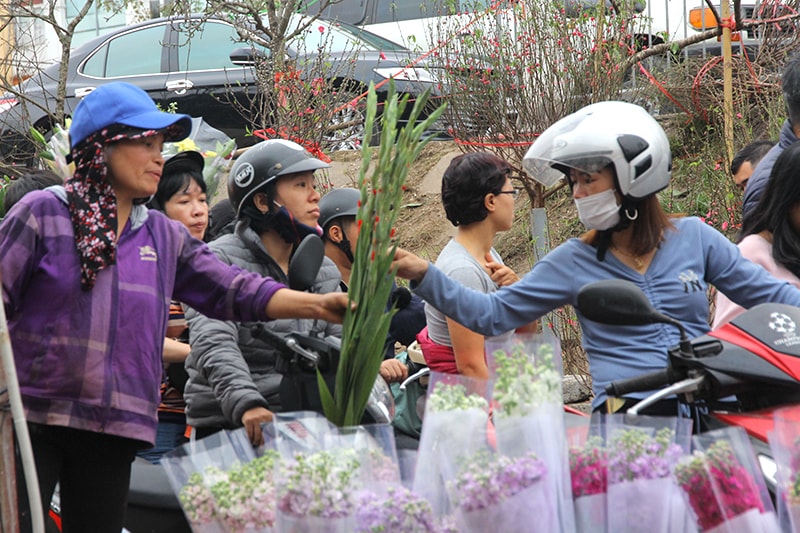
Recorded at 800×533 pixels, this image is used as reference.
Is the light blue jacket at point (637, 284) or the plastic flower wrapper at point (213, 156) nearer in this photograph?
the light blue jacket at point (637, 284)

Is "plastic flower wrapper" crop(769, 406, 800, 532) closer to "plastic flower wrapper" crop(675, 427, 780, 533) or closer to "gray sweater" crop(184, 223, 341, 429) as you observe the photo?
"plastic flower wrapper" crop(675, 427, 780, 533)

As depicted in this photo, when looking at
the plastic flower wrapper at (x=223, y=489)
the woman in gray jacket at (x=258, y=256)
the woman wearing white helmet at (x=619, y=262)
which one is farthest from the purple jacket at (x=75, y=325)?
the woman wearing white helmet at (x=619, y=262)

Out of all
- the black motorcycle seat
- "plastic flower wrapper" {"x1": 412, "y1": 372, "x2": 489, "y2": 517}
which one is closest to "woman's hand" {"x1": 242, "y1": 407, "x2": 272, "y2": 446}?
the black motorcycle seat

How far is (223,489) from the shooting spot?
252cm

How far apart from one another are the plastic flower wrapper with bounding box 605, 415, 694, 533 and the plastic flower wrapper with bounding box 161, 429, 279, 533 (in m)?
0.76

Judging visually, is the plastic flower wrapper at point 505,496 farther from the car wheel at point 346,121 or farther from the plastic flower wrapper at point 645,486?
the car wheel at point 346,121

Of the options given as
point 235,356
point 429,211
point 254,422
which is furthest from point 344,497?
point 429,211

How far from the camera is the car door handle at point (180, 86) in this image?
10961mm

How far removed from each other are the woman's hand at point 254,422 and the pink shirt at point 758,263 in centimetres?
165

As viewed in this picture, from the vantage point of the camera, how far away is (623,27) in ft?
25.2

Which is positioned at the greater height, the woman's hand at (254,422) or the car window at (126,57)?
the car window at (126,57)

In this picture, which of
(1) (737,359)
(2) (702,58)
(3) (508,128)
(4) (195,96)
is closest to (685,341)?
(1) (737,359)

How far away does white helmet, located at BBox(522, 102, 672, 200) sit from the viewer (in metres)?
3.44

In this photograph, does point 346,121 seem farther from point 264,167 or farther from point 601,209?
point 601,209
